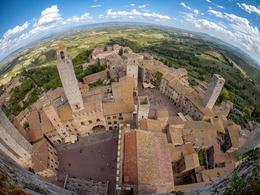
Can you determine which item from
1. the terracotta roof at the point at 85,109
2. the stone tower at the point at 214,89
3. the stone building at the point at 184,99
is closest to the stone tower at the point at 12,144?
the terracotta roof at the point at 85,109

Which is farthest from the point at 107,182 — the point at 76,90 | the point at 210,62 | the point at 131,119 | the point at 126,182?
the point at 210,62

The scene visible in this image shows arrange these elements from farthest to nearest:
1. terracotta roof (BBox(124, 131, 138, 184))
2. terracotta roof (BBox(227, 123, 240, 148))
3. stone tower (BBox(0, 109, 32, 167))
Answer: terracotta roof (BBox(227, 123, 240, 148))
stone tower (BBox(0, 109, 32, 167))
terracotta roof (BBox(124, 131, 138, 184))

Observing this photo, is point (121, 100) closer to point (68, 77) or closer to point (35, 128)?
point (68, 77)

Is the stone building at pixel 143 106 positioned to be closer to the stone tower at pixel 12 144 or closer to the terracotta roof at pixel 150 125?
the terracotta roof at pixel 150 125

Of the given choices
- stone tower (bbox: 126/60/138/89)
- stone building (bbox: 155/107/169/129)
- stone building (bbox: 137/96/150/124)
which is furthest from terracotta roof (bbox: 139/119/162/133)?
stone tower (bbox: 126/60/138/89)

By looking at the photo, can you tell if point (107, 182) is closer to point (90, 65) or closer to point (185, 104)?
point (185, 104)

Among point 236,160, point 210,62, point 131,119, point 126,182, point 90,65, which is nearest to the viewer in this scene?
point 126,182

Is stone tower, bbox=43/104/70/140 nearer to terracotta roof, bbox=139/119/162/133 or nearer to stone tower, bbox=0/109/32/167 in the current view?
stone tower, bbox=0/109/32/167
